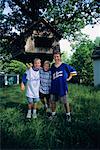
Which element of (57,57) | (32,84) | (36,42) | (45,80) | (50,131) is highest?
(36,42)

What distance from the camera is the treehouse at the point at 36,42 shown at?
1864cm

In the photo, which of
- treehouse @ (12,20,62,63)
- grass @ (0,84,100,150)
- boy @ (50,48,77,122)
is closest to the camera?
grass @ (0,84,100,150)

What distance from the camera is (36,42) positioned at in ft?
67.9

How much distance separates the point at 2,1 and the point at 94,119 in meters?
15.0

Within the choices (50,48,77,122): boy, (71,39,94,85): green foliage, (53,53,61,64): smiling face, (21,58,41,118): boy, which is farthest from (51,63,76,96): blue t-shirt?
(71,39,94,85): green foliage

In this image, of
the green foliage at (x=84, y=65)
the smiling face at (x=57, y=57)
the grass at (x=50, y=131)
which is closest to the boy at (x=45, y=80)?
the smiling face at (x=57, y=57)

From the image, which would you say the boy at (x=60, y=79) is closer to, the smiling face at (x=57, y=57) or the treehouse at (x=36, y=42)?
the smiling face at (x=57, y=57)

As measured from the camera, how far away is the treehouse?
18.6 metres

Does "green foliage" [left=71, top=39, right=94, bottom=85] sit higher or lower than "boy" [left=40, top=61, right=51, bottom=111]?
higher

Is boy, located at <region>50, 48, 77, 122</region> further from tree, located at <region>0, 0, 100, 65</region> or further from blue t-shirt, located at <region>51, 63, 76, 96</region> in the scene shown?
tree, located at <region>0, 0, 100, 65</region>

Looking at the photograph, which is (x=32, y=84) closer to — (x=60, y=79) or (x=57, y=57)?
(x=60, y=79)

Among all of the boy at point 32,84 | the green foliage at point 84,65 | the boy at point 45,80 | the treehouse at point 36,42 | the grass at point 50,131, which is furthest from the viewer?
the green foliage at point 84,65

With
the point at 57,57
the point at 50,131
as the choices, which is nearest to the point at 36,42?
the point at 57,57

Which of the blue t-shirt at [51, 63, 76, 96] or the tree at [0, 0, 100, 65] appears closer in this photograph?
the blue t-shirt at [51, 63, 76, 96]
